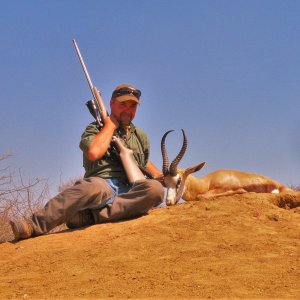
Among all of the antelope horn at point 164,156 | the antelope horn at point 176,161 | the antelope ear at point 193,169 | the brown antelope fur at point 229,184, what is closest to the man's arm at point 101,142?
the antelope horn at point 176,161

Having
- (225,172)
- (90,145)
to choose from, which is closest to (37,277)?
(90,145)

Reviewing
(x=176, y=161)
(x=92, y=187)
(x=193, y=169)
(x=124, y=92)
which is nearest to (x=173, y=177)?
(x=176, y=161)

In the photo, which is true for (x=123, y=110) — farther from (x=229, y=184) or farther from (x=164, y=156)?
(x=229, y=184)

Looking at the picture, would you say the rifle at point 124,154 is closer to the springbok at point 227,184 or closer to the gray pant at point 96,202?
the gray pant at point 96,202

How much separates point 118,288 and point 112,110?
2839 mm

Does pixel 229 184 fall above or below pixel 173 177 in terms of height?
below

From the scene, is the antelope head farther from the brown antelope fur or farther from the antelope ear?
the brown antelope fur

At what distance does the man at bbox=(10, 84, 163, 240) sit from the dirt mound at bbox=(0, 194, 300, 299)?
152 mm

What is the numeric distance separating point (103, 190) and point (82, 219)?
19.8 inches

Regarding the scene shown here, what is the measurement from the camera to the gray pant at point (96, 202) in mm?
5949

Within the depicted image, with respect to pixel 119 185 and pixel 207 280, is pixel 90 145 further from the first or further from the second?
pixel 207 280

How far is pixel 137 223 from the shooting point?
19.7 ft

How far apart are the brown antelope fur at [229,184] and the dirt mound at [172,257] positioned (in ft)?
15.9

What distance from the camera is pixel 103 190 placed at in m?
6.00
